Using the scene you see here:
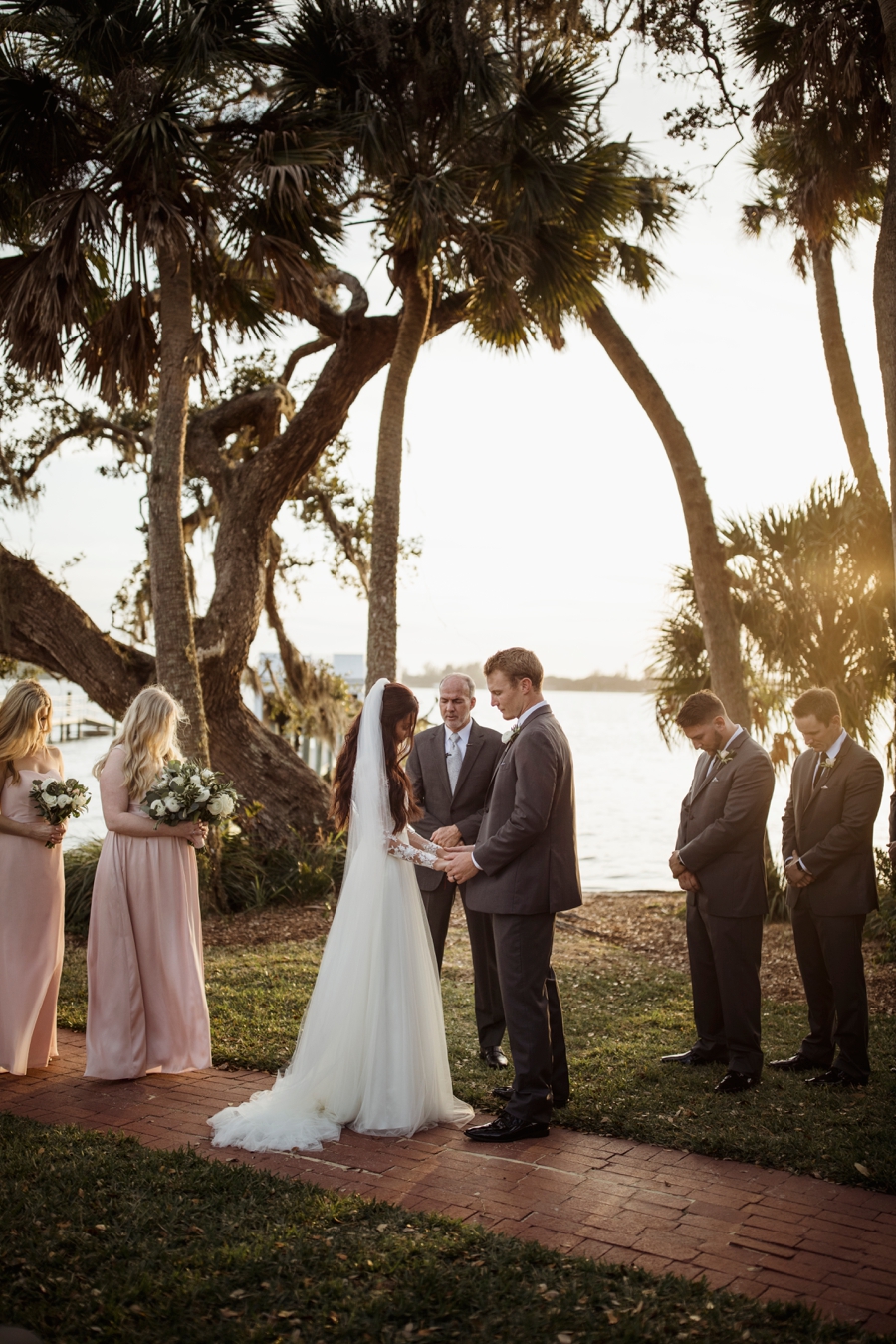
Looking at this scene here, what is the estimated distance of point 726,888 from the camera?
5820 millimetres

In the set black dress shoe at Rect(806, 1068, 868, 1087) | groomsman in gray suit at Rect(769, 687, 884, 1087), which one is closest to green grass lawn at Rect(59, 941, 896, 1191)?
black dress shoe at Rect(806, 1068, 868, 1087)

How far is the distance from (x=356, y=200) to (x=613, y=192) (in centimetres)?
276

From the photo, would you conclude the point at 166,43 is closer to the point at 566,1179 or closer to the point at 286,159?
the point at 286,159

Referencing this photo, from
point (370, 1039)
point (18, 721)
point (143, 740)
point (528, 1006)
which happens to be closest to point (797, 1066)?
point (528, 1006)

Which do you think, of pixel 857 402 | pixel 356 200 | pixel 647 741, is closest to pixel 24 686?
pixel 356 200

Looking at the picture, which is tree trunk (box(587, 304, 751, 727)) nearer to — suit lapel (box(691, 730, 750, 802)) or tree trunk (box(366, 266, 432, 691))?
tree trunk (box(366, 266, 432, 691))

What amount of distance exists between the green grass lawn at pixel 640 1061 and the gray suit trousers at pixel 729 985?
205 mm

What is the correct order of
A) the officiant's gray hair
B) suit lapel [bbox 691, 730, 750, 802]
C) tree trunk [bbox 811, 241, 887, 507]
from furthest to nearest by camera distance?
→ tree trunk [bbox 811, 241, 887, 507], the officiant's gray hair, suit lapel [bbox 691, 730, 750, 802]

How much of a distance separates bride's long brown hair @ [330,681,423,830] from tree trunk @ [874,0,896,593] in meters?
4.39

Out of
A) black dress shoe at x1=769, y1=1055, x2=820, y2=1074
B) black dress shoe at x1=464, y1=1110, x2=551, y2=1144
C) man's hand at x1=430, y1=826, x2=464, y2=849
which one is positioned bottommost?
black dress shoe at x1=769, y1=1055, x2=820, y2=1074

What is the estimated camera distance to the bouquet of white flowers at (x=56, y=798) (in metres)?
6.07

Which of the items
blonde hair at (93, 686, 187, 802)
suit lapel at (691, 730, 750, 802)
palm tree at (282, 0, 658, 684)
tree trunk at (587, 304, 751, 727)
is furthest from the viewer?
tree trunk at (587, 304, 751, 727)

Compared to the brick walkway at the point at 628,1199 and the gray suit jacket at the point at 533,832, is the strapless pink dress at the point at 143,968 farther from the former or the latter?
the gray suit jacket at the point at 533,832

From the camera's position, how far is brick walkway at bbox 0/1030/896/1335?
146 inches
